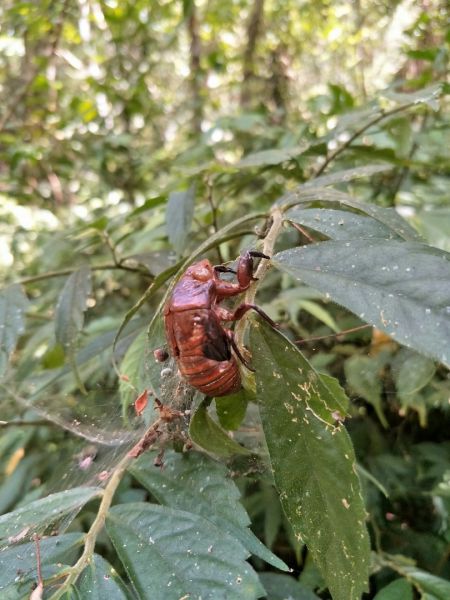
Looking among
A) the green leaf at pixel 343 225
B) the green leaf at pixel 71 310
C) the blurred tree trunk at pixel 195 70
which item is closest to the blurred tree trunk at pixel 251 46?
the blurred tree trunk at pixel 195 70

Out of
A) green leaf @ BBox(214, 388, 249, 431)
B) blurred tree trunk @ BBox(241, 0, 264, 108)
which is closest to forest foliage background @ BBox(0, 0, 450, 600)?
green leaf @ BBox(214, 388, 249, 431)

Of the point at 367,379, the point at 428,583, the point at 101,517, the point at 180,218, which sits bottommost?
the point at 428,583

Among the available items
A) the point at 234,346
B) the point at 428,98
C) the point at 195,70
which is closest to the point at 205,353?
the point at 234,346

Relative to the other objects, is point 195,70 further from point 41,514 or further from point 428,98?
point 41,514

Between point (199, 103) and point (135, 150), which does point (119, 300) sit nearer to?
point (135, 150)

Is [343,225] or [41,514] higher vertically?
[343,225]

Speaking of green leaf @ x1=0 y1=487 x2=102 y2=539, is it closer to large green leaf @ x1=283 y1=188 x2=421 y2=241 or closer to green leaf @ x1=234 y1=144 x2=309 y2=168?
large green leaf @ x1=283 y1=188 x2=421 y2=241
